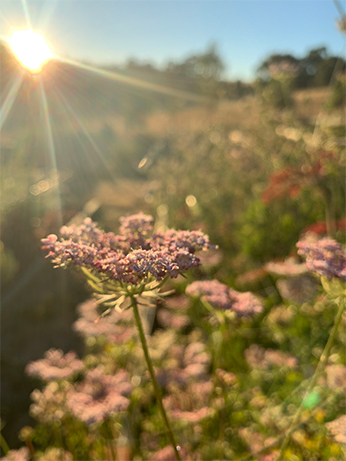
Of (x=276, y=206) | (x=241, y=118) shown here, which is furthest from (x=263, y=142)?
(x=241, y=118)

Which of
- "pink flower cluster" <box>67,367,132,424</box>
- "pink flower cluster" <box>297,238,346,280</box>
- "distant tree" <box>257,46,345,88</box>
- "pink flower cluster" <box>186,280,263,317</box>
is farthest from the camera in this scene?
"distant tree" <box>257,46,345,88</box>

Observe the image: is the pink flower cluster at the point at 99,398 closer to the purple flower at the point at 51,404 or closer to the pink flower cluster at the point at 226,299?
the purple flower at the point at 51,404

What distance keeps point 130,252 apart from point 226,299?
0.57 metres

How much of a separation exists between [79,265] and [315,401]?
1.85 m

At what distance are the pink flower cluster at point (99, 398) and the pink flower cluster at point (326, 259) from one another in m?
1.09

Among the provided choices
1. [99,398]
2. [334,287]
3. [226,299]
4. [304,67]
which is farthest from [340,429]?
[304,67]

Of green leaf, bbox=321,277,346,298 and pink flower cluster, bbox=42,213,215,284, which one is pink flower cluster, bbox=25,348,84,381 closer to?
pink flower cluster, bbox=42,213,215,284

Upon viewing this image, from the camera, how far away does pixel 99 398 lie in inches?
76.0

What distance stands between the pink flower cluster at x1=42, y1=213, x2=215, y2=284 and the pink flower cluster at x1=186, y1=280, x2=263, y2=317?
0.36 meters

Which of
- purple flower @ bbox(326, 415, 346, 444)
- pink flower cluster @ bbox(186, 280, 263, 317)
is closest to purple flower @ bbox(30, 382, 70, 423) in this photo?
pink flower cluster @ bbox(186, 280, 263, 317)

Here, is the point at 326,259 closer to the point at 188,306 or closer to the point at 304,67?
the point at 188,306

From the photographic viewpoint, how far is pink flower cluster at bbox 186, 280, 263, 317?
61.6 inches

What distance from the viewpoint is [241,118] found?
1172 cm

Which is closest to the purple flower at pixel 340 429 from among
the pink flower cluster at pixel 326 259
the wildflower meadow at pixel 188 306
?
the wildflower meadow at pixel 188 306
